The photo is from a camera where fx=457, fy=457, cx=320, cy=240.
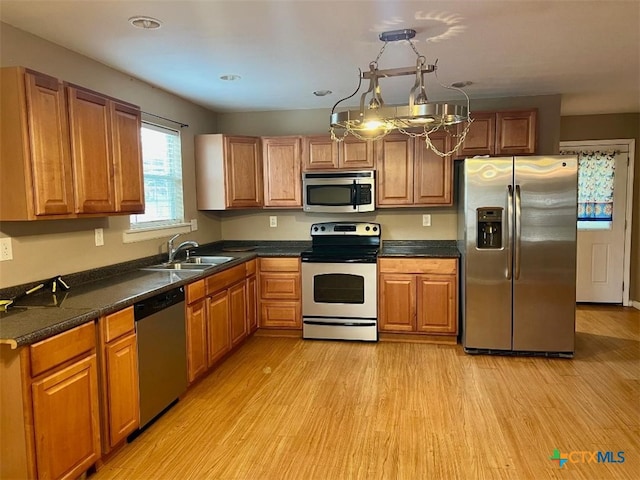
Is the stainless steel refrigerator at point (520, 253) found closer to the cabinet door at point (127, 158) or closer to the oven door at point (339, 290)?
the oven door at point (339, 290)

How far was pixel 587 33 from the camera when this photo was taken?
9.11 ft

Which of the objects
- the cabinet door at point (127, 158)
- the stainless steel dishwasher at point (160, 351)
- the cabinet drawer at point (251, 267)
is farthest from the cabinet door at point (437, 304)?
the cabinet door at point (127, 158)

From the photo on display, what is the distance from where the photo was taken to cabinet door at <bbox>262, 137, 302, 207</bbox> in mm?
4762

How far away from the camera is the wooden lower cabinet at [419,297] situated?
4277 millimetres

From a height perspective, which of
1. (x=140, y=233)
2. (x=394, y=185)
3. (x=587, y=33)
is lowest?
(x=140, y=233)

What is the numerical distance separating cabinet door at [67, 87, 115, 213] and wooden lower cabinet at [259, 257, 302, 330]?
1978 millimetres

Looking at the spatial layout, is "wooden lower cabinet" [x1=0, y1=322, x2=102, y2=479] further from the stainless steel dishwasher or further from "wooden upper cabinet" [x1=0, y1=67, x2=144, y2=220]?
"wooden upper cabinet" [x1=0, y1=67, x2=144, y2=220]

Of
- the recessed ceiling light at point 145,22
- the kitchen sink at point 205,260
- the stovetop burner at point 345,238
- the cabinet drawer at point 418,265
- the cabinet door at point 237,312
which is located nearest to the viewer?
the recessed ceiling light at point 145,22

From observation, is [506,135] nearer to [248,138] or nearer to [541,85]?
[541,85]

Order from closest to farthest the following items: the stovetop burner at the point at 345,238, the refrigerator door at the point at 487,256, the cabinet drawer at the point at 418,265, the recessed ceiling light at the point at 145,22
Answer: the recessed ceiling light at the point at 145,22, the refrigerator door at the point at 487,256, the cabinet drawer at the point at 418,265, the stovetop burner at the point at 345,238

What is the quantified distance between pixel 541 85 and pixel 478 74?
0.81m

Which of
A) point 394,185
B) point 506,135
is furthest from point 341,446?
point 506,135

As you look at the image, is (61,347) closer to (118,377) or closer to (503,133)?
(118,377)

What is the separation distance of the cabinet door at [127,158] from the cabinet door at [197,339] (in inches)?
32.0
